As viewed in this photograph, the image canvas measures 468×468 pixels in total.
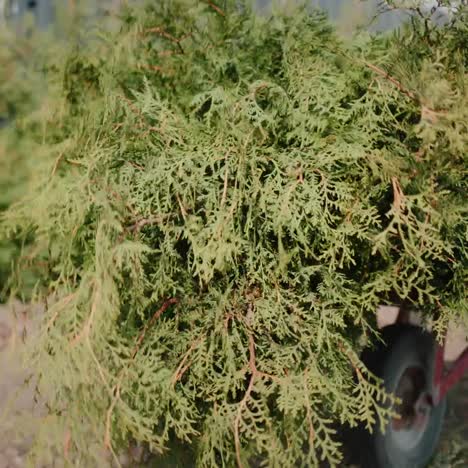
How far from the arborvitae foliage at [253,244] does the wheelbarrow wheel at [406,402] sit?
0.65 metres

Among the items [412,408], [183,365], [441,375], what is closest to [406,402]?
[412,408]

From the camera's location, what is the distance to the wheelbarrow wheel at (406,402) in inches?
114

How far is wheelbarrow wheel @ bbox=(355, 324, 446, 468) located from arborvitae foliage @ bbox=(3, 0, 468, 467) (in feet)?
2.14

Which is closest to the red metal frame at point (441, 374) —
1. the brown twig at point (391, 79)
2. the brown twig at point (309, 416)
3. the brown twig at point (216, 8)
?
the brown twig at point (309, 416)

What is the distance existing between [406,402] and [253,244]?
152 centimetres

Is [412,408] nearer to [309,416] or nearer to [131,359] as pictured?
[309,416]

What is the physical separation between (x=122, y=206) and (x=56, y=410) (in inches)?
26.0

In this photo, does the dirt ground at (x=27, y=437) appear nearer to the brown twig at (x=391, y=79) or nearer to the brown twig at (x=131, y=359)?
the brown twig at (x=131, y=359)

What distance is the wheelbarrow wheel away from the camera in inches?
114

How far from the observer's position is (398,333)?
117 inches

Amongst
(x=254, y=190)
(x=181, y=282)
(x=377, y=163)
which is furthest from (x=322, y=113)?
(x=181, y=282)

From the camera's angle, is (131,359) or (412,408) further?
(412,408)

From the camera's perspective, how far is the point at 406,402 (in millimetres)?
3164

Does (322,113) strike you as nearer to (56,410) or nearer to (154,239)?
(154,239)
